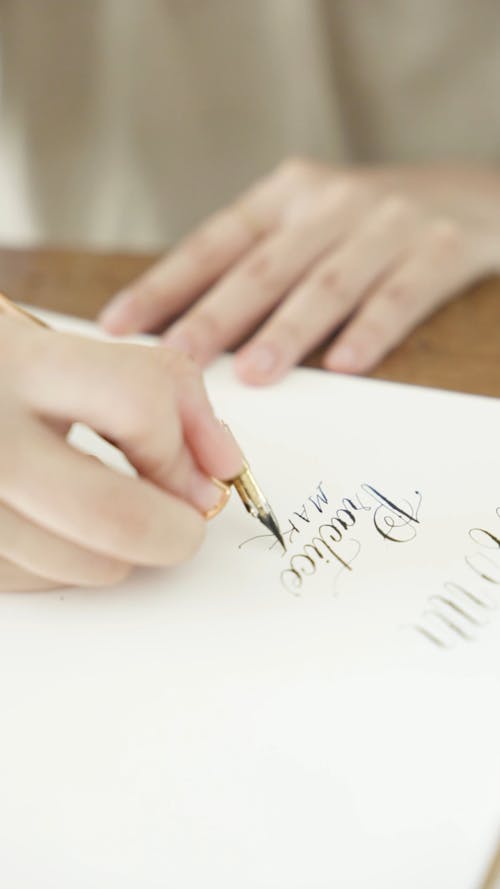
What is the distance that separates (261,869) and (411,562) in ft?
0.49

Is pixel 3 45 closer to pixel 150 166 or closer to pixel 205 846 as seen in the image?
pixel 150 166

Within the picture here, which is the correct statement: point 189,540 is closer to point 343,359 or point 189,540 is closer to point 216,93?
point 343,359

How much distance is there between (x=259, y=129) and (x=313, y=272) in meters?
0.38

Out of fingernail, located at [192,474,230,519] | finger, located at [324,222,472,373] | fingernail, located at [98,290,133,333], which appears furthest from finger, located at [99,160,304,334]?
fingernail, located at [192,474,230,519]

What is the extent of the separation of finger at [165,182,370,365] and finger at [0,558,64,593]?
8.0 inches

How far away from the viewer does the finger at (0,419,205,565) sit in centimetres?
35

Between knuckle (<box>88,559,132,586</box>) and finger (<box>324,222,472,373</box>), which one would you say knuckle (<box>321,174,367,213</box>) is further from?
knuckle (<box>88,559,132,586</box>)

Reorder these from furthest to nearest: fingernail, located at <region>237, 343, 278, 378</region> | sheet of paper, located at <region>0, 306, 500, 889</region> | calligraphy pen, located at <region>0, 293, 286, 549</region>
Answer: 1. fingernail, located at <region>237, 343, 278, 378</region>
2. calligraphy pen, located at <region>0, 293, 286, 549</region>
3. sheet of paper, located at <region>0, 306, 500, 889</region>

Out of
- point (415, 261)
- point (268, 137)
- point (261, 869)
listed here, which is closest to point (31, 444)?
point (261, 869)

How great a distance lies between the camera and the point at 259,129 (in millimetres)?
943

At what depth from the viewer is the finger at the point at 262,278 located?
1.90ft

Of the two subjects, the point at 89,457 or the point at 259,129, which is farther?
the point at 259,129

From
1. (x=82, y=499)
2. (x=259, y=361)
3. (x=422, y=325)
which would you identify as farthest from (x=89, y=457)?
(x=422, y=325)

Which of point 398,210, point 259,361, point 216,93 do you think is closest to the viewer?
point 259,361
